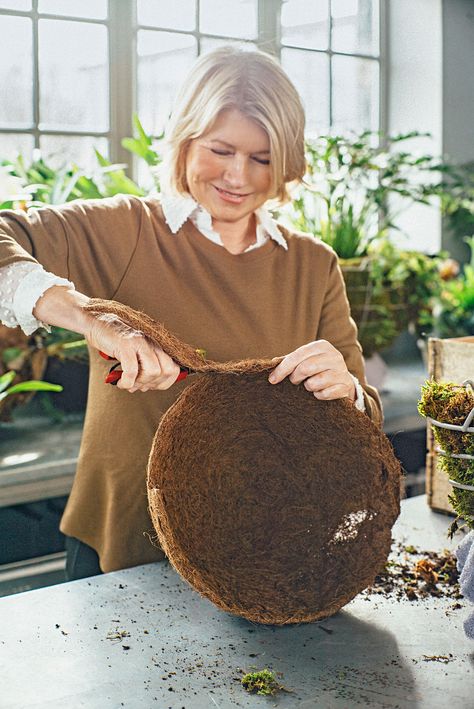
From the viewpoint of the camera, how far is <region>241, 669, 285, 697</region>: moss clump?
0.81m

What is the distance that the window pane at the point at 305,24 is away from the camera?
309 cm

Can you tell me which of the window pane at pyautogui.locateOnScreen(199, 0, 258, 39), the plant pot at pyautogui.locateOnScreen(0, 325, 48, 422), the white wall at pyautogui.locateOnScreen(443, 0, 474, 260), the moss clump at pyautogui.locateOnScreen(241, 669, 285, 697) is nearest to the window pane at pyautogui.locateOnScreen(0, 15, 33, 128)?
the window pane at pyautogui.locateOnScreen(199, 0, 258, 39)

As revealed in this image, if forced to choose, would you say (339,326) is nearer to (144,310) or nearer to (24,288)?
(144,310)

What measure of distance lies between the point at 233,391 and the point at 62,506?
3.49ft

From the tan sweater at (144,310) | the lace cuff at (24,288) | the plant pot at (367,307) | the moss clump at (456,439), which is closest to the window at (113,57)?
the plant pot at (367,307)

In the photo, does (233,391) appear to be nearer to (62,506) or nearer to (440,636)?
(440,636)

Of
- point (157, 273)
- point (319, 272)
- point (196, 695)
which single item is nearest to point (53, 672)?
point (196, 695)

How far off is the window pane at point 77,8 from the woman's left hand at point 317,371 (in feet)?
6.14

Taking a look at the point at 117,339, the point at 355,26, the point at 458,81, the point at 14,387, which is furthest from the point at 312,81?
the point at 117,339

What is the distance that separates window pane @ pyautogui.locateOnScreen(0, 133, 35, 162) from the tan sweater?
1.22 metres

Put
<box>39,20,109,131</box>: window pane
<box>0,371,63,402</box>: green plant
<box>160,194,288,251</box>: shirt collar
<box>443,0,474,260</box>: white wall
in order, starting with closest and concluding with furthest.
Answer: <box>160,194,288,251</box>: shirt collar, <box>0,371,63,402</box>: green plant, <box>39,20,109,131</box>: window pane, <box>443,0,474,260</box>: white wall

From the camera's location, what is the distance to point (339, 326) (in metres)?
1.44

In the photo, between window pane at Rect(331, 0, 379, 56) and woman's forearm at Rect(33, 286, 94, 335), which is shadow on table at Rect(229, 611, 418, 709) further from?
window pane at Rect(331, 0, 379, 56)

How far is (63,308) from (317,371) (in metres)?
0.30
